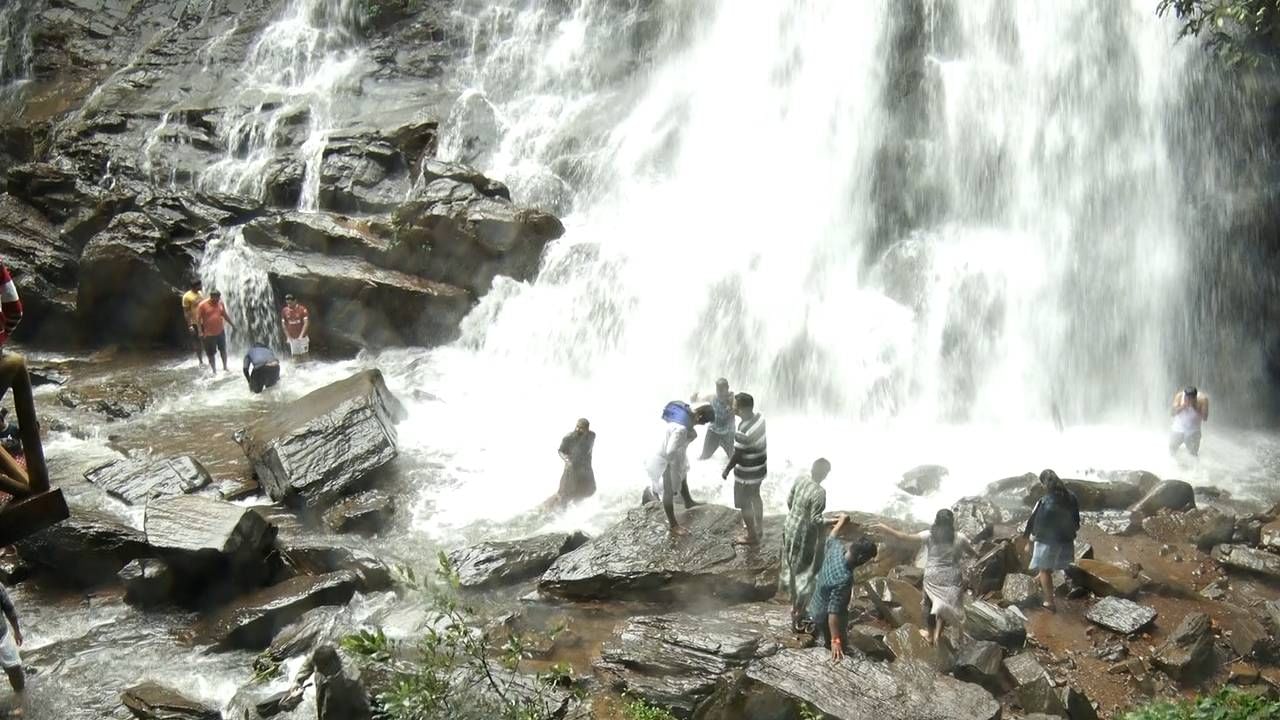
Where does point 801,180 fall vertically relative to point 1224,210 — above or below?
above

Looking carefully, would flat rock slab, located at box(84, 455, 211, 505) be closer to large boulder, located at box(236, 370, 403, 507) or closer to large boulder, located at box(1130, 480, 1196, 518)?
large boulder, located at box(236, 370, 403, 507)

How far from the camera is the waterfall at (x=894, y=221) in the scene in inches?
639

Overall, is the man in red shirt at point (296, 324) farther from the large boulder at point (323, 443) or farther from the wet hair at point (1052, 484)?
the wet hair at point (1052, 484)

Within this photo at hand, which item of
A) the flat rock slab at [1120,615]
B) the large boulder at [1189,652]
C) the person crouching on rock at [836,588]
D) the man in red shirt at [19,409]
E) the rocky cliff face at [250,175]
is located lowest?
the large boulder at [1189,652]

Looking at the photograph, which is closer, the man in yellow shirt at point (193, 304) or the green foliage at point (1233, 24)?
the green foliage at point (1233, 24)

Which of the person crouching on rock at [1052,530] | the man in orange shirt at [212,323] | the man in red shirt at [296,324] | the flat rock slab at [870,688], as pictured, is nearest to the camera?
the flat rock slab at [870,688]

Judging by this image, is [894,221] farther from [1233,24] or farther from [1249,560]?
Result: [1249,560]

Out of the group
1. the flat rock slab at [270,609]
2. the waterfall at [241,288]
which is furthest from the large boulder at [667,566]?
the waterfall at [241,288]

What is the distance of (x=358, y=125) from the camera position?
22.9m

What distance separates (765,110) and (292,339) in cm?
1106

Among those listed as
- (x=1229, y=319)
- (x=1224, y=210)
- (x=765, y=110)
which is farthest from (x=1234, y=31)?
(x=765, y=110)

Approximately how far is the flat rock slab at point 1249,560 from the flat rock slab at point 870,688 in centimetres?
487

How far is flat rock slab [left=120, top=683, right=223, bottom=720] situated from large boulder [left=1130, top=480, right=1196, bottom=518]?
10.6 meters

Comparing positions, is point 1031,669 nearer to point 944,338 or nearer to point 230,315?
point 944,338
